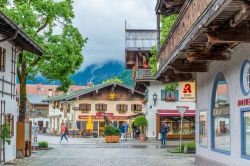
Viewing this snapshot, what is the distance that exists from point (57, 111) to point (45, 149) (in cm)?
4963

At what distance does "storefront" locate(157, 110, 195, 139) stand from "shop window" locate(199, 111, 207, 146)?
92.6ft

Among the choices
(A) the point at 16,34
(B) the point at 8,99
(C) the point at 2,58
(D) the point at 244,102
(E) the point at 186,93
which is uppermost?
(A) the point at 16,34

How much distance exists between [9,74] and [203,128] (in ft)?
29.8

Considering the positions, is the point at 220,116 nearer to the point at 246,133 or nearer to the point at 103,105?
the point at 246,133

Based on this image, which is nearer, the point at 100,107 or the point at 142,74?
the point at 142,74

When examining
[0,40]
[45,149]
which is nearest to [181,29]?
[0,40]

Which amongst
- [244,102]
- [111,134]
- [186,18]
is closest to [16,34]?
[186,18]

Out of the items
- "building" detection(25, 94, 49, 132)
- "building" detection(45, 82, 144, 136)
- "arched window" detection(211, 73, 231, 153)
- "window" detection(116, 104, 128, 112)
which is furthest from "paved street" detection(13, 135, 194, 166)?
"building" detection(25, 94, 49, 132)

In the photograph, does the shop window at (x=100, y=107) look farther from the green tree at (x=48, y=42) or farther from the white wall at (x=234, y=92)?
the white wall at (x=234, y=92)

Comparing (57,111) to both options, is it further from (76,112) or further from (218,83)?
(218,83)

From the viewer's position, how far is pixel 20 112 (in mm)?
30500

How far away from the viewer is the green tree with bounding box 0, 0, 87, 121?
29828mm

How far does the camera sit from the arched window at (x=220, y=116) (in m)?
16.5

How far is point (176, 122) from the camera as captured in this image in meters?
51.3
